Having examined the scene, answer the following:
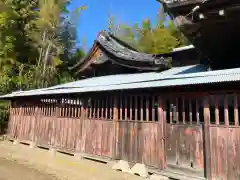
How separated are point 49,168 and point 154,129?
403cm

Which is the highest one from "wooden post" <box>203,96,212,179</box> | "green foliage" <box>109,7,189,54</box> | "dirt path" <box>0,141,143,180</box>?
"green foliage" <box>109,7,189,54</box>

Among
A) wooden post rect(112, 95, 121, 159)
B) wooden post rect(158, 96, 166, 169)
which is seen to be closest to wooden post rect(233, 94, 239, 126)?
wooden post rect(158, 96, 166, 169)

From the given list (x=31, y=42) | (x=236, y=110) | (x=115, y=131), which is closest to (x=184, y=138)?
(x=236, y=110)

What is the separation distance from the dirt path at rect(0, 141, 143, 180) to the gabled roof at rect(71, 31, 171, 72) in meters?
5.13

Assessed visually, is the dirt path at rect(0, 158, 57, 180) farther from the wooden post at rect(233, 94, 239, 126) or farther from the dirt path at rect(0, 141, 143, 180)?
the wooden post at rect(233, 94, 239, 126)

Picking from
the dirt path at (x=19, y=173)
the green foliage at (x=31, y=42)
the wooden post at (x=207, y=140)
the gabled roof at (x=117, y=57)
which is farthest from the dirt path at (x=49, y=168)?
the green foliage at (x=31, y=42)

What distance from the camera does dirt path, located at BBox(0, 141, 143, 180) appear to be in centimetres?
716

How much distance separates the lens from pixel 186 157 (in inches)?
262

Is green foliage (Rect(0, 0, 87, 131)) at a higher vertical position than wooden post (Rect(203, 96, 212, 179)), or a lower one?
higher

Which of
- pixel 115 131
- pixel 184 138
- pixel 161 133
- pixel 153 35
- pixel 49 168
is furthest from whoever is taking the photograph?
pixel 153 35

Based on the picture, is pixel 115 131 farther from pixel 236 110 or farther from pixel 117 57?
pixel 117 57

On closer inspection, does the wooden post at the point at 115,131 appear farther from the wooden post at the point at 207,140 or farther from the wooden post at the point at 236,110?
the wooden post at the point at 236,110

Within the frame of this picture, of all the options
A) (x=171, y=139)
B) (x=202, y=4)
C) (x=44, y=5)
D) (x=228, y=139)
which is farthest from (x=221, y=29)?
(x=44, y=5)

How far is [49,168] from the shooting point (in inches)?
326
